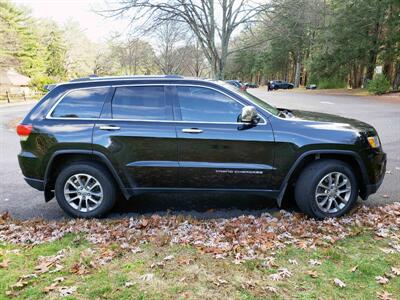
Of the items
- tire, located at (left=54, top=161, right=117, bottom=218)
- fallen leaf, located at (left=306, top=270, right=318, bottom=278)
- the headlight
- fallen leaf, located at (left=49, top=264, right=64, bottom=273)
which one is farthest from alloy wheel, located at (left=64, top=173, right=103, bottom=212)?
the headlight

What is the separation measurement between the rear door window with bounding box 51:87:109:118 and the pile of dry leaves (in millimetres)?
1435

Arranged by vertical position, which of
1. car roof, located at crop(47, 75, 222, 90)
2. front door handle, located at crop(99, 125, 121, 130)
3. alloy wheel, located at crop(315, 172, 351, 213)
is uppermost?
car roof, located at crop(47, 75, 222, 90)

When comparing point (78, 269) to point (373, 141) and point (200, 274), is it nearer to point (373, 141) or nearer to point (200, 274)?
point (200, 274)

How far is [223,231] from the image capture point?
4.11 meters

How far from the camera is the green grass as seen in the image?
2.90 metres

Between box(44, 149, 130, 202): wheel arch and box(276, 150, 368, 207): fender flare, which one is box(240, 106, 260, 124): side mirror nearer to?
box(276, 150, 368, 207): fender flare

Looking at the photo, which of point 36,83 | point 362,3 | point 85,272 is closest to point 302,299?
point 85,272

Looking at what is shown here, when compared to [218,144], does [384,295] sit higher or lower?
lower

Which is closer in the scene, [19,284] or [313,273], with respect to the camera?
[19,284]

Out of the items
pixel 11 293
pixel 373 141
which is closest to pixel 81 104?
pixel 11 293

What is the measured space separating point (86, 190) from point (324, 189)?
10.4 feet

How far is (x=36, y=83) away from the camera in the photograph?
137 ft

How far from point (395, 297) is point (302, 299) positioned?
30.4 inches

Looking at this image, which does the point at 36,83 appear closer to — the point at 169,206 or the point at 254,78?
the point at 169,206
